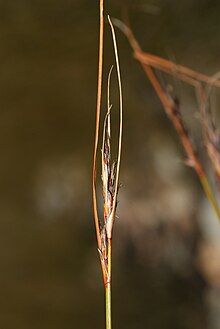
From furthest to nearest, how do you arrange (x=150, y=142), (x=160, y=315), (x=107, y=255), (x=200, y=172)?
(x=150, y=142)
(x=160, y=315)
(x=200, y=172)
(x=107, y=255)

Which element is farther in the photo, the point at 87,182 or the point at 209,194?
the point at 87,182

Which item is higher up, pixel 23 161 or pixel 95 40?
pixel 95 40

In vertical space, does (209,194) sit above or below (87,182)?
below

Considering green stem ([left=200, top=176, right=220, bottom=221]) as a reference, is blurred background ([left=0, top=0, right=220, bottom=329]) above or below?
above

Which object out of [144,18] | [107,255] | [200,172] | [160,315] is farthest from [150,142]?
[107,255]

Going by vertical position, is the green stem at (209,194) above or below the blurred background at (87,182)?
below

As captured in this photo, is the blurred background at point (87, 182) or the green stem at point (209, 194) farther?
the blurred background at point (87, 182)

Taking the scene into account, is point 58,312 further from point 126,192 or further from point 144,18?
point 144,18

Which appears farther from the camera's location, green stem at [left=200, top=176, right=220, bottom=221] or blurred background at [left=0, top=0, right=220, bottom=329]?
blurred background at [left=0, top=0, right=220, bottom=329]
